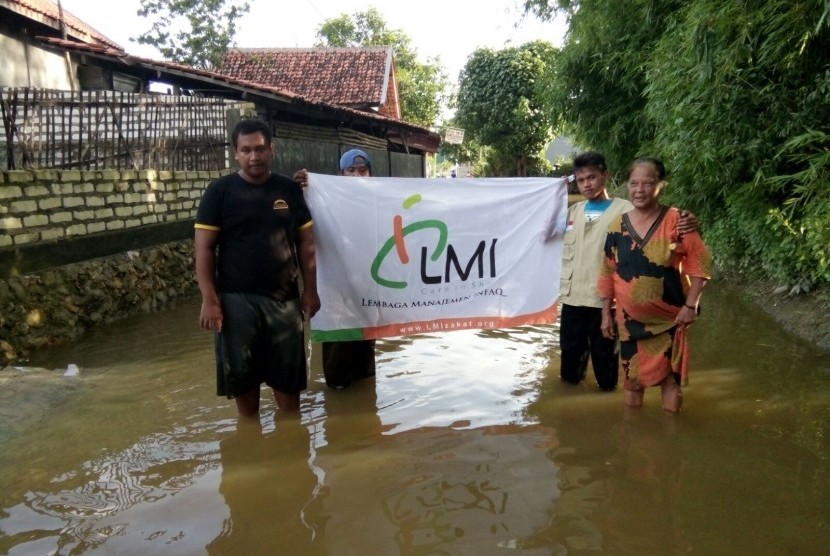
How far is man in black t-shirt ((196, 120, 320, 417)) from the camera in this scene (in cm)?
304

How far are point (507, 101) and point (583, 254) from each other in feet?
69.3

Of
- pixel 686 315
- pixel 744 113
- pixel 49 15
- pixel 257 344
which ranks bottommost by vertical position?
pixel 257 344

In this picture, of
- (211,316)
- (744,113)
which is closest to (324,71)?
(744,113)

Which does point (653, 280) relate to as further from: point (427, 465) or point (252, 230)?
point (252, 230)

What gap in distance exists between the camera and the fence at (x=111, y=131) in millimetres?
6344

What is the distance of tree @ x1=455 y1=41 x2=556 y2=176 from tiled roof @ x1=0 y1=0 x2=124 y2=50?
1459cm

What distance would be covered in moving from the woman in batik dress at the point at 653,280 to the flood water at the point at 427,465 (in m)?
0.35

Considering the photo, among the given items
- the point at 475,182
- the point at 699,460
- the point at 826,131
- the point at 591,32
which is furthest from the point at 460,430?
the point at 591,32

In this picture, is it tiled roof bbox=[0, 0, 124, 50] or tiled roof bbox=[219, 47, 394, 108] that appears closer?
tiled roof bbox=[0, 0, 124, 50]

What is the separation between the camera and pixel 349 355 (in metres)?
4.05

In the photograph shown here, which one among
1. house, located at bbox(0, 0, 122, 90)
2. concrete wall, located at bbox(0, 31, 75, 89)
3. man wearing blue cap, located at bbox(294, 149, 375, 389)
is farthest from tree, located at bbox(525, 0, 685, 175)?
concrete wall, located at bbox(0, 31, 75, 89)

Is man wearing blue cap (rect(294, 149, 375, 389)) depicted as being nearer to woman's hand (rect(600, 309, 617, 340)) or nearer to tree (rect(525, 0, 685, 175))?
woman's hand (rect(600, 309, 617, 340))

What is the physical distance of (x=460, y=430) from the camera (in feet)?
11.2

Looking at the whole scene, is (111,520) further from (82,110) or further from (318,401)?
(82,110)
